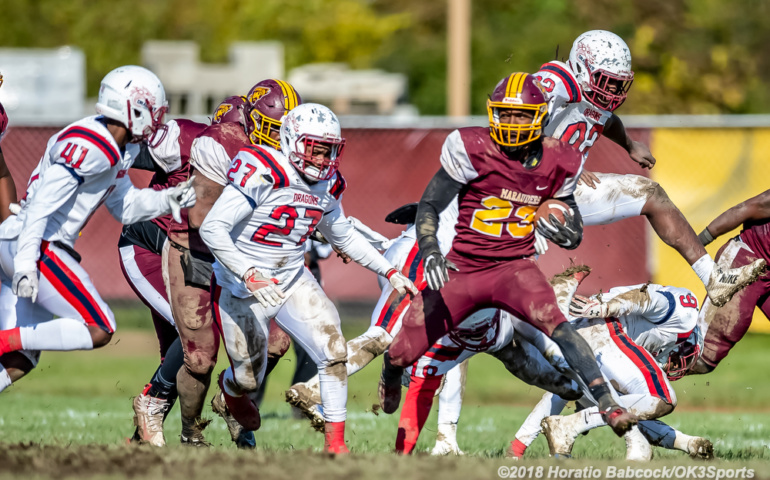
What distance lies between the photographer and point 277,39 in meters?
35.7

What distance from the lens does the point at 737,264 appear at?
7.47 m

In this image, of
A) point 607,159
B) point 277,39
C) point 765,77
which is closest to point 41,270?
point 607,159

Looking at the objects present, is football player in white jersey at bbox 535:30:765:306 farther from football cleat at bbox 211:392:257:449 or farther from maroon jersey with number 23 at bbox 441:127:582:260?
football cleat at bbox 211:392:257:449

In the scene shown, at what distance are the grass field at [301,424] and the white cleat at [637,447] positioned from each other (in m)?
0.09

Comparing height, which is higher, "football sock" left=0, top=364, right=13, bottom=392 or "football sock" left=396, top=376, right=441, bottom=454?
"football sock" left=0, top=364, right=13, bottom=392

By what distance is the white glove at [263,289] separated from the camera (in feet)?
18.5

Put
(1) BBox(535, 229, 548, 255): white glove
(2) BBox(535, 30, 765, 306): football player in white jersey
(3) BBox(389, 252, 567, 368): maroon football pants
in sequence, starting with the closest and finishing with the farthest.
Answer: (3) BBox(389, 252, 567, 368): maroon football pants, (1) BBox(535, 229, 548, 255): white glove, (2) BBox(535, 30, 765, 306): football player in white jersey

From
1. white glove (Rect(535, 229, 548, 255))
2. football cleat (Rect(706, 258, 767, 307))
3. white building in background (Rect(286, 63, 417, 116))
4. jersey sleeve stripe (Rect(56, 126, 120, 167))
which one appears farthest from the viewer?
white building in background (Rect(286, 63, 417, 116))

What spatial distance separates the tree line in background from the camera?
2511 centimetres

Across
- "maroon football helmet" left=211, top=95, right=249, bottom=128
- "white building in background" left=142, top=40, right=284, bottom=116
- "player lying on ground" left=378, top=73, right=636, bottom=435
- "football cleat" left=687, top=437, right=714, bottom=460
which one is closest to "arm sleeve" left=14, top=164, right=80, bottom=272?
"maroon football helmet" left=211, top=95, right=249, bottom=128

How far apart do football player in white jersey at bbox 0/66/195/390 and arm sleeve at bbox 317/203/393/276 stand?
81cm

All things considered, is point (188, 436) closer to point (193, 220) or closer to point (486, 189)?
point (193, 220)

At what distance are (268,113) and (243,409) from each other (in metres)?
1.75

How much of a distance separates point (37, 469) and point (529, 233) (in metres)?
2.85
